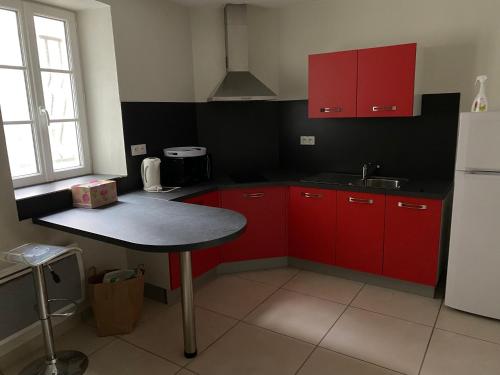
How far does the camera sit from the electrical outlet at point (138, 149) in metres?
2.92

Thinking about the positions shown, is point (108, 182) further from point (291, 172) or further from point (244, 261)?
point (291, 172)

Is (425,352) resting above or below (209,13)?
below

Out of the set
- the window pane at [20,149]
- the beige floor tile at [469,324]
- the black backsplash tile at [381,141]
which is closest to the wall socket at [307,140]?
the black backsplash tile at [381,141]

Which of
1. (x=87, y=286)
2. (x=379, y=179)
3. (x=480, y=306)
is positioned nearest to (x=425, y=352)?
(x=480, y=306)

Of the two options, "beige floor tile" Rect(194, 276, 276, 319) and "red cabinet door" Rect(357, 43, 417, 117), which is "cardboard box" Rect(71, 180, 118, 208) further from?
"red cabinet door" Rect(357, 43, 417, 117)

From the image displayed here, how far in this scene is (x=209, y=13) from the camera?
333 centimetres

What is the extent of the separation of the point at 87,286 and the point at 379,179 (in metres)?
2.40

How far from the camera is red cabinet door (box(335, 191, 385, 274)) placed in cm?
278

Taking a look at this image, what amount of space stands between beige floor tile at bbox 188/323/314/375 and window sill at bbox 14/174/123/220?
1270 millimetres

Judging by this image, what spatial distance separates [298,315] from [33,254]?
1.67m

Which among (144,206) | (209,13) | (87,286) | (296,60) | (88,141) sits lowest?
(87,286)

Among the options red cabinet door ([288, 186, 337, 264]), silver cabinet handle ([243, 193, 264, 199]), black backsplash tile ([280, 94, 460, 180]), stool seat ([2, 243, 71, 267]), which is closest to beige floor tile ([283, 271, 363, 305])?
red cabinet door ([288, 186, 337, 264])

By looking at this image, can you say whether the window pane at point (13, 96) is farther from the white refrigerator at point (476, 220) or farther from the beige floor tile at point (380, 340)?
the white refrigerator at point (476, 220)

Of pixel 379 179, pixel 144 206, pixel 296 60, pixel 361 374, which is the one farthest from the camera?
pixel 296 60
